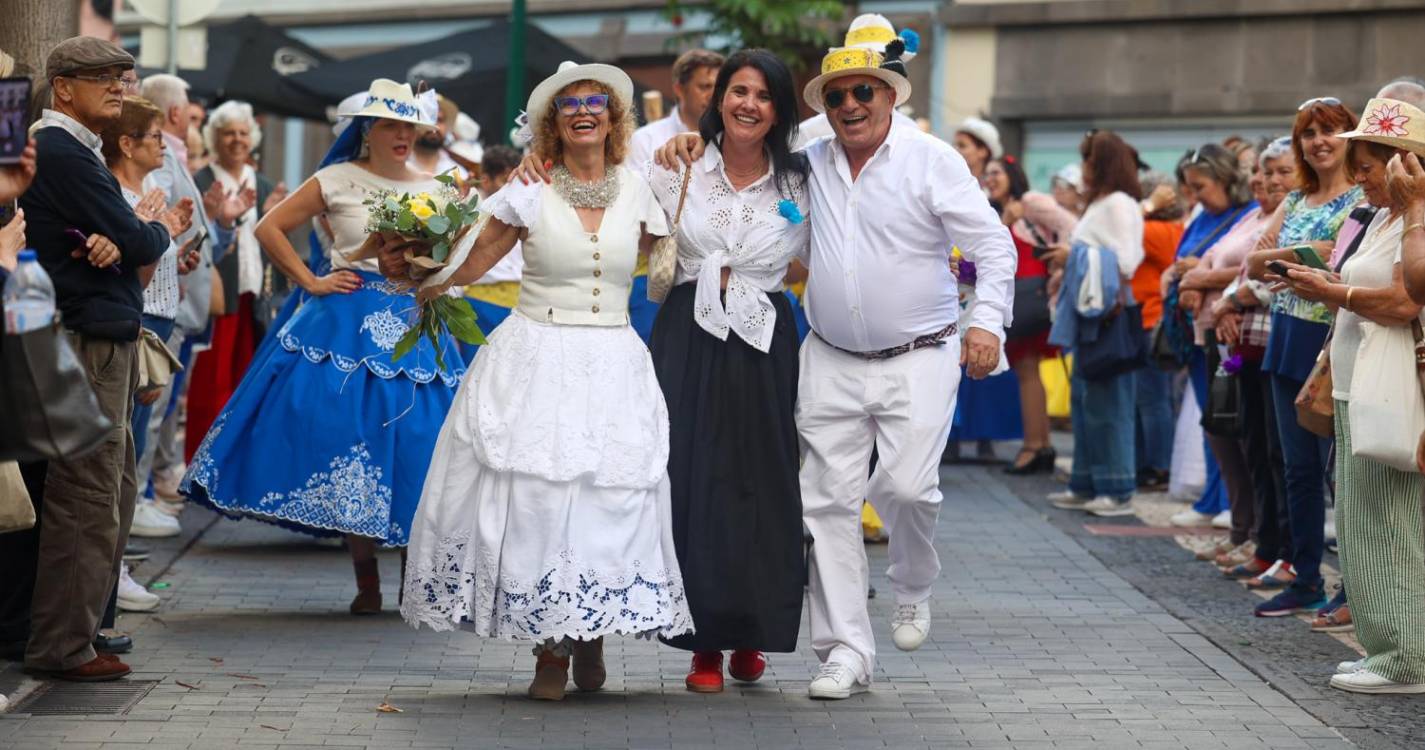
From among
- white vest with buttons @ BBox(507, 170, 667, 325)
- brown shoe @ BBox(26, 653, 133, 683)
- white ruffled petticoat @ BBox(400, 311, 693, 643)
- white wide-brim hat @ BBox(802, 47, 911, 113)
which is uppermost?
white wide-brim hat @ BBox(802, 47, 911, 113)

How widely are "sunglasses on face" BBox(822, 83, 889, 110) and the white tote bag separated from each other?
1936mm

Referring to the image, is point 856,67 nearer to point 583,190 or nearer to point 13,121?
point 583,190

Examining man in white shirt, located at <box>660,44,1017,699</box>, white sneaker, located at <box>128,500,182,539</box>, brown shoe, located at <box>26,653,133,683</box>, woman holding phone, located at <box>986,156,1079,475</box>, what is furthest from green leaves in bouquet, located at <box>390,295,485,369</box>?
woman holding phone, located at <box>986,156,1079,475</box>

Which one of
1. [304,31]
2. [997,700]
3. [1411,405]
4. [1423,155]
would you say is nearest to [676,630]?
[997,700]

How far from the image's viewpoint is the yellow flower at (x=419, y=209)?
7.04 m

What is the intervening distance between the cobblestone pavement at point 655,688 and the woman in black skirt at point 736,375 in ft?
1.09

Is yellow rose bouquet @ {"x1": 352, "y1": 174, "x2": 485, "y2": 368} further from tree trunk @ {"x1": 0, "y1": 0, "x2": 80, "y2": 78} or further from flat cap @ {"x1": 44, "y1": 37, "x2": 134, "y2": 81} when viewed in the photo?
tree trunk @ {"x1": 0, "y1": 0, "x2": 80, "y2": 78}

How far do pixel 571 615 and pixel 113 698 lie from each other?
1487 millimetres

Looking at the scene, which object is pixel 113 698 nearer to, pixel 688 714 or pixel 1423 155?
pixel 688 714

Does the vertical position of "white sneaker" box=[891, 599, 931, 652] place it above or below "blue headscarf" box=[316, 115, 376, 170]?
below

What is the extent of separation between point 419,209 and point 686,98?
3.70 metres

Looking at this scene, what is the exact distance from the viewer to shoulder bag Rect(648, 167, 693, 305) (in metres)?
7.28

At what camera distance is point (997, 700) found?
7.23 m

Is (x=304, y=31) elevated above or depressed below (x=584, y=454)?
above
